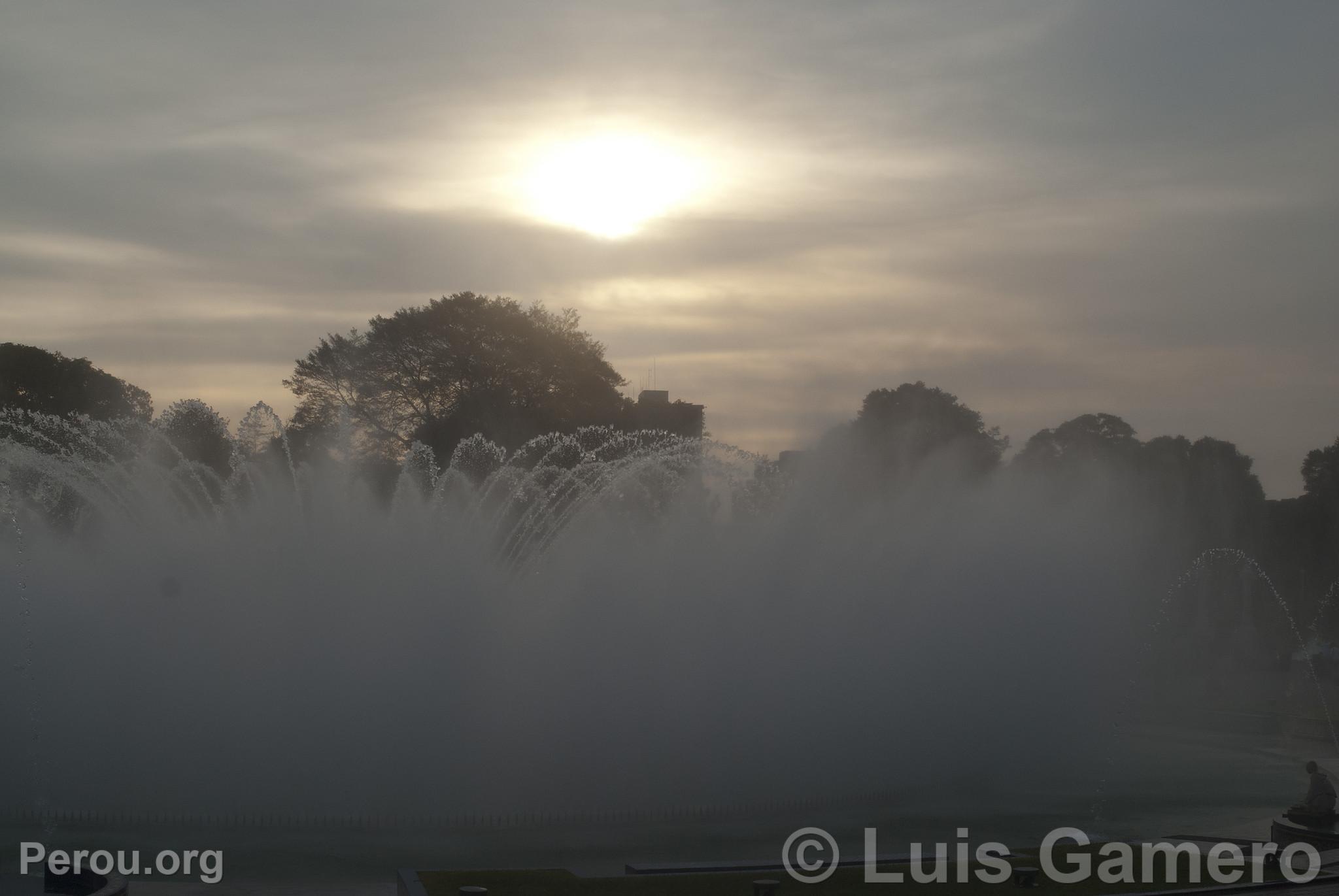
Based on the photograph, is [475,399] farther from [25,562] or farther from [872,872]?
[872,872]

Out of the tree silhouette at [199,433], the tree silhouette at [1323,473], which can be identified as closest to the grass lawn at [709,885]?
the tree silhouette at [199,433]

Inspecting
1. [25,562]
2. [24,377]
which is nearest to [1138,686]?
[25,562]

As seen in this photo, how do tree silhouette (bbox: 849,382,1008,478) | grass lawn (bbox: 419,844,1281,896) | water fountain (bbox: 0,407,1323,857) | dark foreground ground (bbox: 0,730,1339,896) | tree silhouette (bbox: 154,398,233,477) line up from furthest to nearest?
tree silhouette (bbox: 849,382,1008,478) → tree silhouette (bbox: 154,398,233,477) → water fountain (bbox: 0,407,1323,857) → dark foreground ground (bbox: 0,730,1339,896) → grass lawn (bbox: 419,844,1281,896)

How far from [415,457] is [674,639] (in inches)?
1307

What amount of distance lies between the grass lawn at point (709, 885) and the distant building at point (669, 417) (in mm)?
49714

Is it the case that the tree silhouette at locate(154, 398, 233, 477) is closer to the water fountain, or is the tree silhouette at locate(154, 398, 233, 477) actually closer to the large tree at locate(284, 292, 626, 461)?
the large tree at locate(284, 292, 626, 461)

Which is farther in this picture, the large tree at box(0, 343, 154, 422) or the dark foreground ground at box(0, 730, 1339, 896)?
the large tree at box(0, 343, 154, 422)

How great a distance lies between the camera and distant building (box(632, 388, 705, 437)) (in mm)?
66938

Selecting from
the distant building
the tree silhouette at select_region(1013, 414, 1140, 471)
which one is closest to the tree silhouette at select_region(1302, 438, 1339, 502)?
the tree silhouette at select_region(1013, 414, 1140, 471)

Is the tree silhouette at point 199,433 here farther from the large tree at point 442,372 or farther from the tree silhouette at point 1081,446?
the tree silhouette at point 1081,446

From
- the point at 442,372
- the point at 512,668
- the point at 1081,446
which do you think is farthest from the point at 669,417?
the point at 512,668

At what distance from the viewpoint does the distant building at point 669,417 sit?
66.9 m

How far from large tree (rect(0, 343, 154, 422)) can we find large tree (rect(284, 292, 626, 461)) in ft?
31.7

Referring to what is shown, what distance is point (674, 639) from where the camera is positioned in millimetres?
25688
